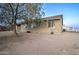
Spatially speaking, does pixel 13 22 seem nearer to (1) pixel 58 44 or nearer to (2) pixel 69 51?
(1) pixel 58 44

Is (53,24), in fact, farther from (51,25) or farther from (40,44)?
(40,44)

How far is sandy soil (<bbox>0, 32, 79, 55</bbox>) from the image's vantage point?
6.59 feet

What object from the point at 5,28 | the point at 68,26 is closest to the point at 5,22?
the point at 5,28

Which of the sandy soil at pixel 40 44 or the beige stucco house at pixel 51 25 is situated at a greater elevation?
the beige stucco house at pixel 51 25

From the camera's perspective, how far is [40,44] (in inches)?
80.2

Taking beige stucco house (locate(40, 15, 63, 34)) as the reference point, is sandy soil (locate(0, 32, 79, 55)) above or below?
below

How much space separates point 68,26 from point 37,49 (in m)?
0.47

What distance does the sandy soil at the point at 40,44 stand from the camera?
201 centimetres

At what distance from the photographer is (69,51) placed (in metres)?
2.00

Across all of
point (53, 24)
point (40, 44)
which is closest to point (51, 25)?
point (53, 24)

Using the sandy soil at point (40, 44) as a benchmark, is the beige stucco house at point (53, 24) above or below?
above

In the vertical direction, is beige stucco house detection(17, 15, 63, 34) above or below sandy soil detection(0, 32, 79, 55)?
above
